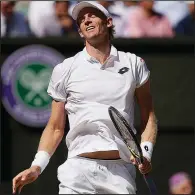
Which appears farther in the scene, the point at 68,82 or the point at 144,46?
the point at 144,46

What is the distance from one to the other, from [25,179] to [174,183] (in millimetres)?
4806

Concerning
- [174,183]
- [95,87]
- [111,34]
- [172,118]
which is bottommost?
[174,183]

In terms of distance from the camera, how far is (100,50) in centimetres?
458

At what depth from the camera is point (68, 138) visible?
446 centimetres

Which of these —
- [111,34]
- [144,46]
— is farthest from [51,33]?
[111,34]

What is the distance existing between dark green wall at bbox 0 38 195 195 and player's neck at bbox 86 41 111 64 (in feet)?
15.7

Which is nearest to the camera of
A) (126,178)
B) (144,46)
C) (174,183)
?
(126,178)

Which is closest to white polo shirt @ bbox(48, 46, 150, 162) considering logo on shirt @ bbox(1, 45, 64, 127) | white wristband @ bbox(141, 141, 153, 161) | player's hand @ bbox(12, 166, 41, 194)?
white wristband @ bbox(141, 141, 153, 161)

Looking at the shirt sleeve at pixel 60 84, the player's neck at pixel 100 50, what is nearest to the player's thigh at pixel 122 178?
the shirt sleeve at pixel 60 84

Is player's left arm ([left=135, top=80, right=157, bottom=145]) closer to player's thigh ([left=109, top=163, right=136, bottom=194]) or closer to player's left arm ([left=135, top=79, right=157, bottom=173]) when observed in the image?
player's left arm ([left=135, top=79, right=157, bottom=173])

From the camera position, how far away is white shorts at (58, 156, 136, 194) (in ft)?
13.9

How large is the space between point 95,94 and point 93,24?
1.43ft

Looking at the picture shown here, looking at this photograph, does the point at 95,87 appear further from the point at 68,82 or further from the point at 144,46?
the point at 144,46

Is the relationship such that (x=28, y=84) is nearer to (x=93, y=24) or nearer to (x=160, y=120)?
(x=160, y=120)
